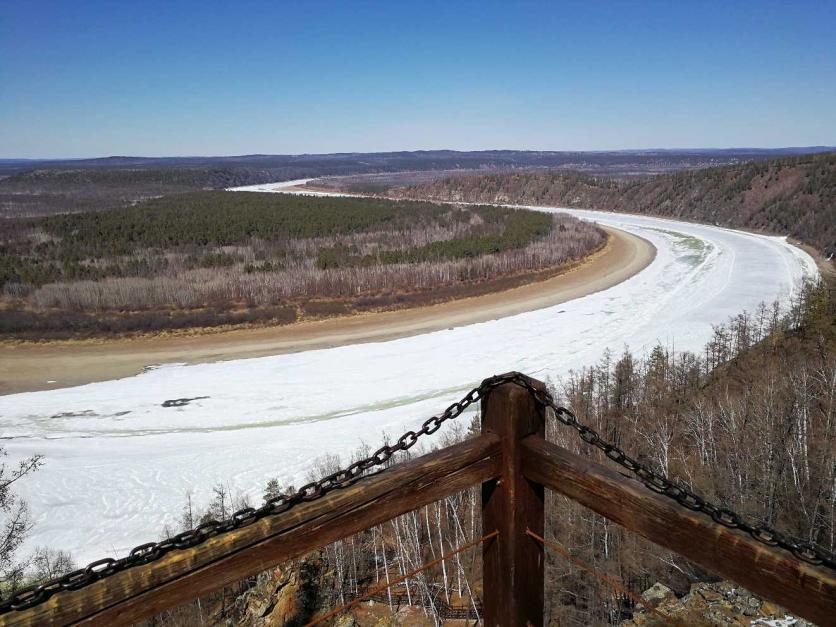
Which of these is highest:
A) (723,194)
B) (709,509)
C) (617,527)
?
(709,509)

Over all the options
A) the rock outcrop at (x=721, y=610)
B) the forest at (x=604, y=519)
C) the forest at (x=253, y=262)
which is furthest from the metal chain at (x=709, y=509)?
Result: the forest at (x=253, y=262)

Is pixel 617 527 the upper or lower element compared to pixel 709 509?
lower

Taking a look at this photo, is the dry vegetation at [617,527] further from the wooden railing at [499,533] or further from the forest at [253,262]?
the forest at [253,262]

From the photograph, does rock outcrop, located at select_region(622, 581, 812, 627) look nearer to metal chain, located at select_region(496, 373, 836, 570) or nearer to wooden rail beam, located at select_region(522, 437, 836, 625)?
wooden rail beam, located at select_region(522, 437, 836, 625)

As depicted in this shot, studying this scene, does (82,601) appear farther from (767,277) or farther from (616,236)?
(616,236)

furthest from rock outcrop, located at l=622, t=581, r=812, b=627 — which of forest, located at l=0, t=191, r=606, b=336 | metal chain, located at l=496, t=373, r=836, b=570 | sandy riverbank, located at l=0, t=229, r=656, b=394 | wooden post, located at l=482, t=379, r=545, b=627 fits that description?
forest, located at l=0, t=191, r=606, b=336

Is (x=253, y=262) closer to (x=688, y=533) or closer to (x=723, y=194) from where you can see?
(x=688, y=533)

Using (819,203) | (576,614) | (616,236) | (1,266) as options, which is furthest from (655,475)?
(819,203)

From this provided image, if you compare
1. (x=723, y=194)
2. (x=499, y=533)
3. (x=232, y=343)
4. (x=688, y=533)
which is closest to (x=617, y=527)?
(x=499, y=533)
